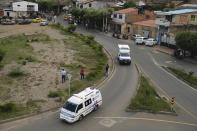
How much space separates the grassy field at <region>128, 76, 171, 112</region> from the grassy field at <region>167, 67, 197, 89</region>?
19.0ft

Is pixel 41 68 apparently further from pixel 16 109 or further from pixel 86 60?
pixel 16 109

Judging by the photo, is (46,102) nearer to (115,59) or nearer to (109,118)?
(109,118)

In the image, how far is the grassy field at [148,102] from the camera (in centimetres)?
2936

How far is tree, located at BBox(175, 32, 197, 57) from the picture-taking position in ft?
159

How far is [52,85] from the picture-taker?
34562 millimetres

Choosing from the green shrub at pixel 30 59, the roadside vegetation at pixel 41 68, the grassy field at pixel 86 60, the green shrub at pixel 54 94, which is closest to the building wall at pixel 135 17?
the grassy field at pixel 86 60

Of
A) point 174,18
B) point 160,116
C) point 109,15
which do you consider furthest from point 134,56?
point 109,15

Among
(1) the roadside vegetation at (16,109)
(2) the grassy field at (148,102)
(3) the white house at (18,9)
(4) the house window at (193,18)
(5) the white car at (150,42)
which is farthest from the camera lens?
(3) the white house at (18,9)

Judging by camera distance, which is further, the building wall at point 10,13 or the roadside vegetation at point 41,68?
the building wall at point 10,13

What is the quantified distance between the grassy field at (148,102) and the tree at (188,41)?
54.7ft

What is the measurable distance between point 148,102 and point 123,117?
3881 mm

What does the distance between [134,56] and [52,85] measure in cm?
2009

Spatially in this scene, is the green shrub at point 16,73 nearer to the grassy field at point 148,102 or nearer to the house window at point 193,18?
the grassy field at point 148,102

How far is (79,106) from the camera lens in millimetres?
26234
